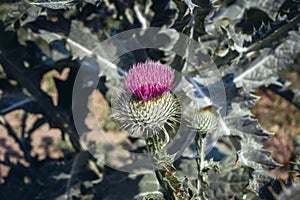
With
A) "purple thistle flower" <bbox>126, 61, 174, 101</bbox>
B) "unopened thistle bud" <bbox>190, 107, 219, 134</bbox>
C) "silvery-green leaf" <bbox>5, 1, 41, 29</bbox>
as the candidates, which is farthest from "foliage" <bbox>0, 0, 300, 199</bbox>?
"purple thistle flower" <bbox>126, 61, 174, 101</bbox>

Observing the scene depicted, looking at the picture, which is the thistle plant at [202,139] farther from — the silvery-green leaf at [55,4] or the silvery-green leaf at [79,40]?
the silvery-green leaf at [79,40]

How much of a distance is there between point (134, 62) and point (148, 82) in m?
0.86

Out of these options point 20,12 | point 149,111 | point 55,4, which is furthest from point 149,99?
point 20,12

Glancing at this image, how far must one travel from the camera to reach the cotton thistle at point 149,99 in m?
1.79

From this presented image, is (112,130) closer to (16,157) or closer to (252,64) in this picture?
(16,157)

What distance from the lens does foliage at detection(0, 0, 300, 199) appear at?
2.31m

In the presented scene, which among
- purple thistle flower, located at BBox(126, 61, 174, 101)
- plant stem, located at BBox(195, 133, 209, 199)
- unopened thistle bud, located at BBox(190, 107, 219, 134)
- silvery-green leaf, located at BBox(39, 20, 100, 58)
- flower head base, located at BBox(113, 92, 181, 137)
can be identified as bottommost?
plant stem, located at BBox(195, 133, 209, 199)

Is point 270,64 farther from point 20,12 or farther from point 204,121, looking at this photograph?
point 20,12

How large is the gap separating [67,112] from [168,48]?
0.71 meters

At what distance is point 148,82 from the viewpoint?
69.7 inches

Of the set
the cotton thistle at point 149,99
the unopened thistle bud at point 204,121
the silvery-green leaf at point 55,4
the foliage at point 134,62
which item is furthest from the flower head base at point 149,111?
the foliage at point 134,62

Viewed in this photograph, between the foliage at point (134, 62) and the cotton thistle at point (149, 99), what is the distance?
47cm

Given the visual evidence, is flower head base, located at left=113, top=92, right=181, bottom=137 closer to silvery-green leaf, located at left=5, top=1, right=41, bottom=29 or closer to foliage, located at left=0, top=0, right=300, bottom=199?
foliage, located at left=0, top=0, right=300, bottom=199

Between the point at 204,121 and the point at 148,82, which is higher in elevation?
the point at 148,82
